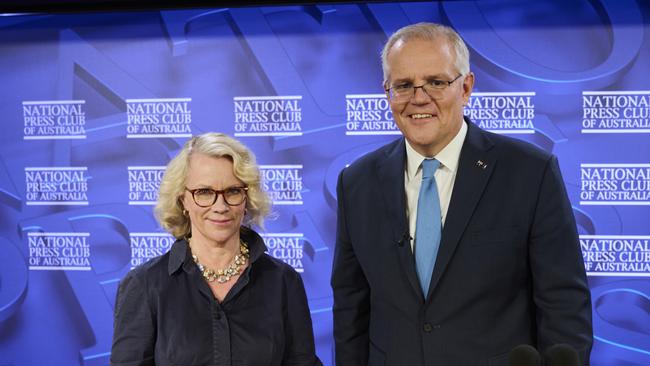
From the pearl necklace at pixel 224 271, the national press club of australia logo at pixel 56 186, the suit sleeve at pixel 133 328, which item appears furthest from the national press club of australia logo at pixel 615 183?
the national press club of australia logo at pixel 56 186

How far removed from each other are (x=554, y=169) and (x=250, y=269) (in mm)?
936

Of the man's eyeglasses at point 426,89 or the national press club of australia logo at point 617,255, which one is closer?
the man's eyeglasses at point 426,89

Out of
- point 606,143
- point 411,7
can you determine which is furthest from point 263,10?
point 606,143

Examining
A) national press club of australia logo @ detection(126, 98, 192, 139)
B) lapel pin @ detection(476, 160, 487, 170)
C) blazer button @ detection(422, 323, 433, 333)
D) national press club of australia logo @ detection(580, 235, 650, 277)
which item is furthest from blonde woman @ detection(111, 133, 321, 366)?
national press club of australia logo @ detection(580, 235, 650, 277)

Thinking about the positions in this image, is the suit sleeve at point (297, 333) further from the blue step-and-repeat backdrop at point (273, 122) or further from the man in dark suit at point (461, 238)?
the blue step-and-repeat backdrop at point (273, 122)

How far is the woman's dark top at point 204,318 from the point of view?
7.45ft

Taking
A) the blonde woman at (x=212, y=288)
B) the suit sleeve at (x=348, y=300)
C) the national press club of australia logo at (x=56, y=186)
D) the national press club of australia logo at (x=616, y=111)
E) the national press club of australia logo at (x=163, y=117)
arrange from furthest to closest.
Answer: the national press club of australia logo at (x=56, y=186) < the national press club of australia logo at (x=163, y=117) < the national press club of australia logo at (x=616, y=111) < the suit sleeve at (x=348, y=300) < the blonde woman at (x=212, y=288)

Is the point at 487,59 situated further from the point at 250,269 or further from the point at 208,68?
the point at 250,269

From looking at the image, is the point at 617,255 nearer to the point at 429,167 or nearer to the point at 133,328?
the point at 429,167

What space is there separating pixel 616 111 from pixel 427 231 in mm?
2418

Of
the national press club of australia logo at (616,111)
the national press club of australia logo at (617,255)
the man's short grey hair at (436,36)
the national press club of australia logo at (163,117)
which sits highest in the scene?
the national press club of australia logo at (163,117)

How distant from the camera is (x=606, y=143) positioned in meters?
4.19

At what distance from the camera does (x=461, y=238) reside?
2131 millimetres

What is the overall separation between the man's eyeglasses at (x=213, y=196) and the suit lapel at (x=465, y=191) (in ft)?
2.08
